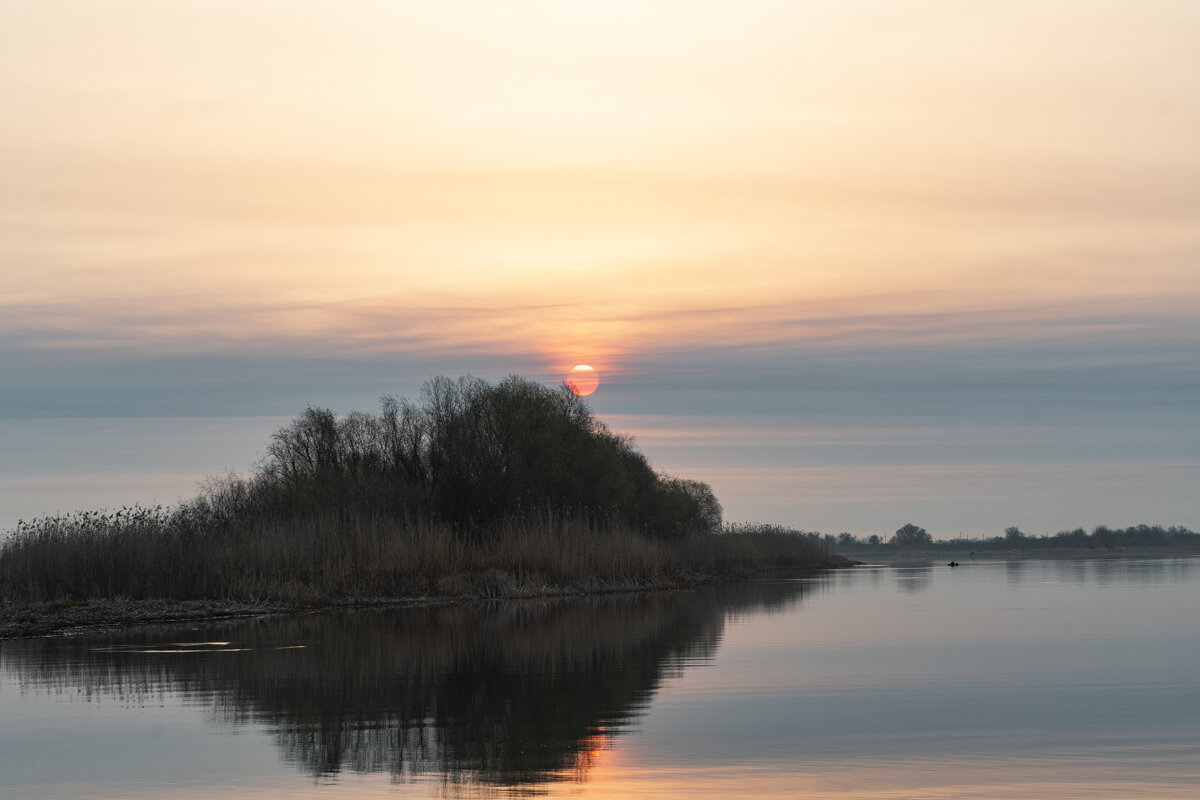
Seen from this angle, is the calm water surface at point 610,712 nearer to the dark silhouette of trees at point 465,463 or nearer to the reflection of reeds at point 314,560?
the reflection of reeds at point 314,560

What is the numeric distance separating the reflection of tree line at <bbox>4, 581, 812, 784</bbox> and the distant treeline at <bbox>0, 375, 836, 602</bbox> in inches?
206

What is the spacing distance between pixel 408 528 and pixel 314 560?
159 inches

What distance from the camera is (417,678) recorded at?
18062mm

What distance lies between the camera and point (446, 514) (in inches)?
1977

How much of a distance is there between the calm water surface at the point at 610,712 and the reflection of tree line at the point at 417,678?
6 centimetres

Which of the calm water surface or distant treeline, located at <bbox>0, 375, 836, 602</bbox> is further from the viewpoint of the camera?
distant treeline, located at <bbox>0, 375, 836, 602</bbox>

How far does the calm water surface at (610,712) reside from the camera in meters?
10.7

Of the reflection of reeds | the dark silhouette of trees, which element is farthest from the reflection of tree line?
the dark silhouette of trees

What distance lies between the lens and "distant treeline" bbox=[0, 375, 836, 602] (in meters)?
34.3

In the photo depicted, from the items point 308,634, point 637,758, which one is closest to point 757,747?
point 637,758

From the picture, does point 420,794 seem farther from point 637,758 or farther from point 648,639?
point 648,639

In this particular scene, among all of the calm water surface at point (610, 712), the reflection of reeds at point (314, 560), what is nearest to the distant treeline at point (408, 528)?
the reflection of reeds at point (314, 560)

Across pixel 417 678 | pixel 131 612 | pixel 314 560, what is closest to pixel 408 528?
pixel 314 560

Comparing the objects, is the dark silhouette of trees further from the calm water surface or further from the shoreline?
the calm water surface
